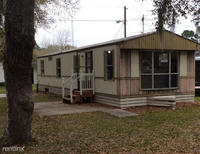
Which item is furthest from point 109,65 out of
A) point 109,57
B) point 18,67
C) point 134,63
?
point 18,67

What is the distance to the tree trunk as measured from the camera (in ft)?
14.4

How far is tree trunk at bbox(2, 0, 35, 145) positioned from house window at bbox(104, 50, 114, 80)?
5.86 meters

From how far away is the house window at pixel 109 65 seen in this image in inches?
401

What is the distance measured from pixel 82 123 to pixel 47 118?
147cm

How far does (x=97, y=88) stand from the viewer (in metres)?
11.3

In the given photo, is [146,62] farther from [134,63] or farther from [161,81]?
[161,81]

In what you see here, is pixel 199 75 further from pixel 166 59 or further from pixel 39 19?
pixel 39 19

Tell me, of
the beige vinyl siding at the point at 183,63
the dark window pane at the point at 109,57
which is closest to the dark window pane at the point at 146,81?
the dark window pane at the point at 109,57

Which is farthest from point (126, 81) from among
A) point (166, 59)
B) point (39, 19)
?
point (39, 19)

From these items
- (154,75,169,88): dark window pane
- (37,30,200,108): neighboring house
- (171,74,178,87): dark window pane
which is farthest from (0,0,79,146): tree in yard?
(171,74,178,87): dark window pane

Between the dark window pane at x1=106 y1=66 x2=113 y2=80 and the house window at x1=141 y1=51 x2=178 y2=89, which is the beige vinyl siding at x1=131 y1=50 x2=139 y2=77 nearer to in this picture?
the house window at x1=141 y1=51 x2=178 y2=89

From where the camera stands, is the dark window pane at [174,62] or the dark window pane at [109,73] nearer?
the dark window pane at [109,73]

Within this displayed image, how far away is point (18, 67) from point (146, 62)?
Result: 22.4 ft

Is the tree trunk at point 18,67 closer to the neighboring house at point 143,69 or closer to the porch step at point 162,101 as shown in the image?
the neighboring house at point 143,69
